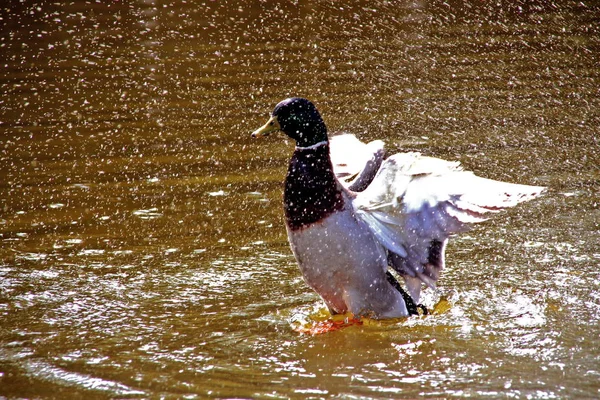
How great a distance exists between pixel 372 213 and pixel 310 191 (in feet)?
1.18

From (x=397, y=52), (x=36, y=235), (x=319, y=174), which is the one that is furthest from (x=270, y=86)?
(x=319, y=174)

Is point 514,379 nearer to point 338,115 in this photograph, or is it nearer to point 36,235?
point 36,235

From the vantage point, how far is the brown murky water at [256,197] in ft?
14.3

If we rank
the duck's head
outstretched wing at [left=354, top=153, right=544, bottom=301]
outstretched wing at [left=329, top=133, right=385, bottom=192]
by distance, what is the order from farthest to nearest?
outstretched wing at [left=329, top=133, right=385, bottom=192], the duck's head, outstretched wing at [left=354, top=153, right=544, bottom=301]

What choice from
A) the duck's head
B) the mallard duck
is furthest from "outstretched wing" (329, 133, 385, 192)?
the duck's head

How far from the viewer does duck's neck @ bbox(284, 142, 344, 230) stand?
4.62 meters

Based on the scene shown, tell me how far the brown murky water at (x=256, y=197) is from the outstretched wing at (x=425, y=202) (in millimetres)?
501

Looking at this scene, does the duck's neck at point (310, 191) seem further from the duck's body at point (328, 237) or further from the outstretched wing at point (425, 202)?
the outstretched wing at point (425, 202)

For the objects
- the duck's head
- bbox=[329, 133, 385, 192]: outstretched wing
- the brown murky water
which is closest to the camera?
the brown murky water

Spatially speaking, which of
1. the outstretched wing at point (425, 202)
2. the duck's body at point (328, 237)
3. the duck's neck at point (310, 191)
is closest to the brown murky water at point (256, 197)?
the duck's body at point (328, 237)

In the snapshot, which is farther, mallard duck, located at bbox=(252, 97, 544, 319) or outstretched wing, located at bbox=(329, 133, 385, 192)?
outstretched wing, located at bbox=(329, 133, 385, 192)

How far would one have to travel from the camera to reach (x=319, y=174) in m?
4.66

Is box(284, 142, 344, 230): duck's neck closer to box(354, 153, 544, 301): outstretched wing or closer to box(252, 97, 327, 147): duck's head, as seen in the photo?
box(252, 97, 327, 147): duck's head

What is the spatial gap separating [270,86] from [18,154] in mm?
2917
